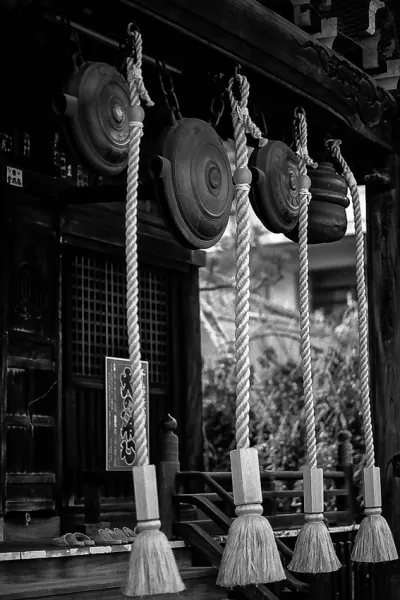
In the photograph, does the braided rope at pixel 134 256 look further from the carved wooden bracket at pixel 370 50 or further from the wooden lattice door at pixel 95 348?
the wooden lattice door at pixel 95 348

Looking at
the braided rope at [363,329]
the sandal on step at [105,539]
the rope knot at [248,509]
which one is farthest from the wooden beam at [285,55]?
the sandal on step at [105,539]

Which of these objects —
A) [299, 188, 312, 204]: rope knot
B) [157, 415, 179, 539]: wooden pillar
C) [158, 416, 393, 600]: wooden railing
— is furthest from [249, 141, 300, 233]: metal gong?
[157, 415, 179, 539]: wooden pillar

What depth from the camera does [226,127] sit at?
5344 mm

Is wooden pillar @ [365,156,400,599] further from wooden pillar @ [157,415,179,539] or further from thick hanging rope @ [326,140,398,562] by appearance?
wooden pillar @ [157,415,179,539]

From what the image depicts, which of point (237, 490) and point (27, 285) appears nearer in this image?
point (237, 490)

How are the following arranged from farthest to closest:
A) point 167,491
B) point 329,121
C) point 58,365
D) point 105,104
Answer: point 58,365
point 167,491
point 329,121
point 105,104

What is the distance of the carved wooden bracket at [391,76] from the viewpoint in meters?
5.41

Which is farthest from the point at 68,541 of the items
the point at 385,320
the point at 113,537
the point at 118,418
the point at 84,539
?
the point at 385,320

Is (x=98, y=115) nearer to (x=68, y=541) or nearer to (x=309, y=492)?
(x=309, y=492)

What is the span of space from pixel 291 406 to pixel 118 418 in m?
5.79

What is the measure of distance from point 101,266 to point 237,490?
419cm

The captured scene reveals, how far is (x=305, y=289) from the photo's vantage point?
452 cm

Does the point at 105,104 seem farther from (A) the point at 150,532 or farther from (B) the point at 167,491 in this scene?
(B) the point at 167,491

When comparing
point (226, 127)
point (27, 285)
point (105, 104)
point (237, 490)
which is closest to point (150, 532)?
point (237, 490)
